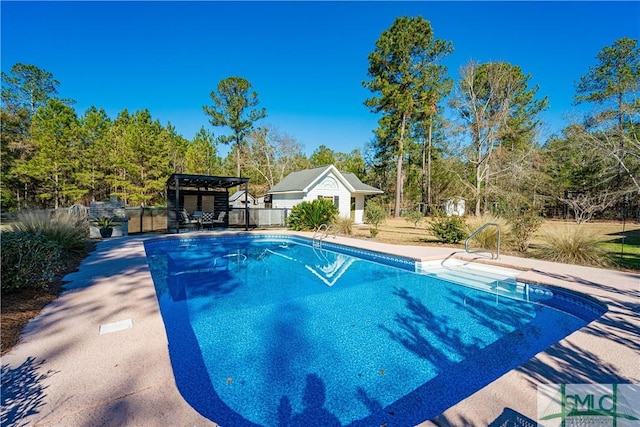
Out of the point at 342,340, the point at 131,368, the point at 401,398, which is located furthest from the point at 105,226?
the point at 401,398

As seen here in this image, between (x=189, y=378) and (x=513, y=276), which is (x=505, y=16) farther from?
(x=189, y=378)

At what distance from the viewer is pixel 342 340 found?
4.21 meters

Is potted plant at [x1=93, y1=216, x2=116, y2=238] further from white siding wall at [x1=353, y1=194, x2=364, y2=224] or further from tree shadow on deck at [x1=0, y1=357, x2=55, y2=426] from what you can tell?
white siding wall at [x1=353, y1=194, x2=364, y2=224]

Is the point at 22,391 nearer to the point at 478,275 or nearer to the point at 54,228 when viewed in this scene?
the point at 54,228

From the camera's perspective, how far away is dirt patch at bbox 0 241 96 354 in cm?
319

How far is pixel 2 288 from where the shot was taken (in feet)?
13.9

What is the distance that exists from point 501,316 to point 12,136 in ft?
107

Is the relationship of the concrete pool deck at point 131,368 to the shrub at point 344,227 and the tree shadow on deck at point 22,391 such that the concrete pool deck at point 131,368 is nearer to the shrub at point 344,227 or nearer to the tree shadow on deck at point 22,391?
the tree shadow on deck at point 22,391

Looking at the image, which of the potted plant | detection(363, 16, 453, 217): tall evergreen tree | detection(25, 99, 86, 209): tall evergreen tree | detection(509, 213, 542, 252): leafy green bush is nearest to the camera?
detection(509, 213, 542, 252): leafy green bush

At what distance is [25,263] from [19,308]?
27.6 inches

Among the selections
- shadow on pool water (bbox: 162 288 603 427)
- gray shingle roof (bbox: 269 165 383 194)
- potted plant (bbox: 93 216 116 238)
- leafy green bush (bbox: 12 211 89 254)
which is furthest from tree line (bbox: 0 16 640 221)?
leafy green bush (bbox: 12 211 89 254)

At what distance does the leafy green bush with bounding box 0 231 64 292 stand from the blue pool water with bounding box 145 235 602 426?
193 cm

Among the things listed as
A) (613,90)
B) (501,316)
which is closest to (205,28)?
(501,316)

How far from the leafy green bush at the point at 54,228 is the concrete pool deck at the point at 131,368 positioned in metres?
3.78
